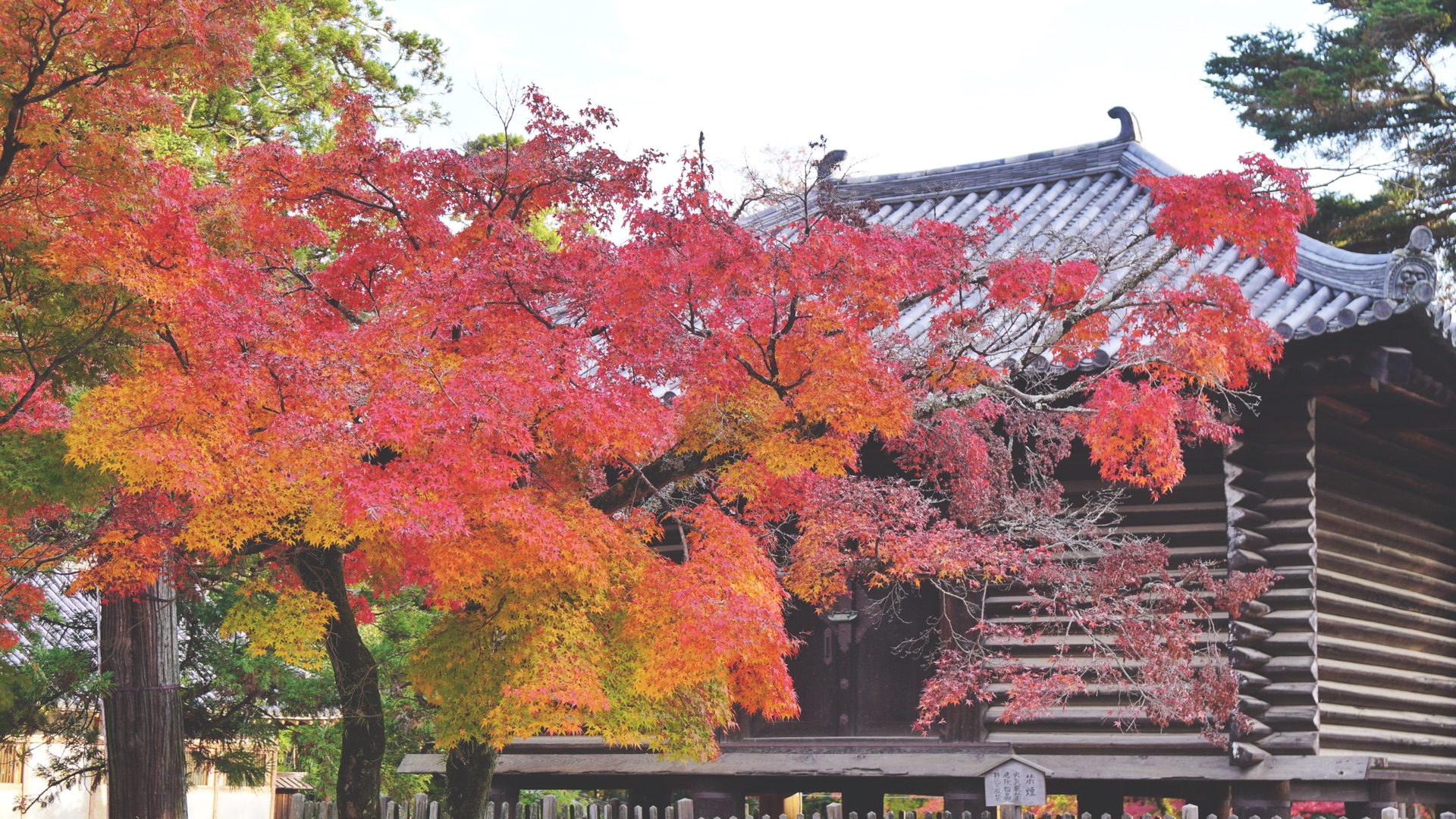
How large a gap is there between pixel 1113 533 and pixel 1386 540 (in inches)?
133

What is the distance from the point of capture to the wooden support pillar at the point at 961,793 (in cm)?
1164

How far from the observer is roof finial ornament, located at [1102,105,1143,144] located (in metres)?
15.9

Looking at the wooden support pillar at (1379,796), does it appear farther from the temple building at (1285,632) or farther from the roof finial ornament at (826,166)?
the roof finial ornament at (826,166)

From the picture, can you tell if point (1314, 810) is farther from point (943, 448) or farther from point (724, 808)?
point (943, 448)

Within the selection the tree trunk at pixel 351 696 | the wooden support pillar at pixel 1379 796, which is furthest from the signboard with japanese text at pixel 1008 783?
the tree trunk at pixel 351 696

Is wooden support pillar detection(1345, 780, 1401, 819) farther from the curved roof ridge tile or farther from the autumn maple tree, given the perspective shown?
the curved roof ridge tile

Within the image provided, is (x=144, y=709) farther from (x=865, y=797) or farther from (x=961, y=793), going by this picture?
(x=865, y=797)

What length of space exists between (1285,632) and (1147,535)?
4.47 ft

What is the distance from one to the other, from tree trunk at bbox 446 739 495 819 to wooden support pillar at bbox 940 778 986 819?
4.12m

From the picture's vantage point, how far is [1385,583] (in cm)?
1265

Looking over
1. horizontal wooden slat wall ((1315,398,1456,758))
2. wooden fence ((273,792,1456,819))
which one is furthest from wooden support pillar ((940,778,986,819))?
horizontal wooden slat wall ((1315,398,1456,758))

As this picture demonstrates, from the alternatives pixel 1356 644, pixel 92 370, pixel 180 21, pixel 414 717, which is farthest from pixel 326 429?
pixel 1356 644

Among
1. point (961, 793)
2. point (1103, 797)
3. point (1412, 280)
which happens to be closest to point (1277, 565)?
point (1412, 280)

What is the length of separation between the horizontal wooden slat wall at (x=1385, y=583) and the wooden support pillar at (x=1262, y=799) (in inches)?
37.4
